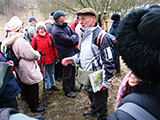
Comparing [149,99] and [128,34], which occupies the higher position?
[128,34]

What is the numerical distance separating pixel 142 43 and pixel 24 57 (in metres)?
2.42

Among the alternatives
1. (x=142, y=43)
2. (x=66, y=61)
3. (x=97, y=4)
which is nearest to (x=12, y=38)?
(x=66, y=61)

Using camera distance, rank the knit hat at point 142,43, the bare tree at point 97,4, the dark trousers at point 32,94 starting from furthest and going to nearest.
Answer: the bare tree at point 97,4, the dark trousers at point 32,94, the knit hat at point 142,43

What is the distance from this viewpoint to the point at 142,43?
819 mm

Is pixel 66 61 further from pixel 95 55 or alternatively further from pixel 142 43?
pixel 142 43

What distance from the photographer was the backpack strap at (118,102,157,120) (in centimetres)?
80

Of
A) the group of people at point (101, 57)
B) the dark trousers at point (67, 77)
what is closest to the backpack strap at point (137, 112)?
the group of people at point (101, 57)

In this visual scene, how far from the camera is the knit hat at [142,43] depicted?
2.51ft

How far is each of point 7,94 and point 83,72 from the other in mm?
1317

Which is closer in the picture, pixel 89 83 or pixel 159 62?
pixel 159 62

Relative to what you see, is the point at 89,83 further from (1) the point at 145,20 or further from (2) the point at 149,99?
(1) the point at 145,20

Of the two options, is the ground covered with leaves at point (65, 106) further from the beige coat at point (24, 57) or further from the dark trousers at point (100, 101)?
the beige coat at point (24, 57)

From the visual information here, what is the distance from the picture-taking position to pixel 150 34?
2.51 feet

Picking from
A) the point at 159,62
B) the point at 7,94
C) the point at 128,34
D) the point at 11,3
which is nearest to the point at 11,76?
the point at 7,94
